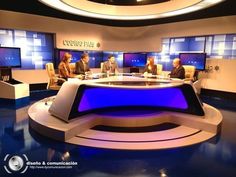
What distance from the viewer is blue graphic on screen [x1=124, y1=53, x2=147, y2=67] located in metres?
9.21

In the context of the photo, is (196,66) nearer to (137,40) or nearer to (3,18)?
(137,40)

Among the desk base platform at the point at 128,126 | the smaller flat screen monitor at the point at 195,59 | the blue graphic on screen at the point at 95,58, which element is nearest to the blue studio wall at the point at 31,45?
the blue graphic on screen at the point at 95,58

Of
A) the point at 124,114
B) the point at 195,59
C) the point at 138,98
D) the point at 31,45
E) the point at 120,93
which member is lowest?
the point at 124,114

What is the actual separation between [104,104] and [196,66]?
4531mm

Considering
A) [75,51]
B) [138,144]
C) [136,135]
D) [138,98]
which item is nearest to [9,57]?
[75,51]

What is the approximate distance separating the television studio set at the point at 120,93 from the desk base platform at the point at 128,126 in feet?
0.06

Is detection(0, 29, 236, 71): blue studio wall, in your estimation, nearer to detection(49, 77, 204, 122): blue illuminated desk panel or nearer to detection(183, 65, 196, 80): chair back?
detection(183, 65, 196, 80): chair back

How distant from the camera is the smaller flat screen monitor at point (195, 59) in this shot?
719cm

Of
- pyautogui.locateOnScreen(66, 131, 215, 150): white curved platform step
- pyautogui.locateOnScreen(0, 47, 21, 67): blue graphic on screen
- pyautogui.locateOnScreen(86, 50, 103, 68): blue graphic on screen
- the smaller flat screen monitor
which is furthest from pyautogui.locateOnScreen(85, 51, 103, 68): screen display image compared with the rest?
pyautogui.locateOnScreen(66, 131, 215, 150): white curved platform step

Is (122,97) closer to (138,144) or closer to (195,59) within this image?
(138,144)

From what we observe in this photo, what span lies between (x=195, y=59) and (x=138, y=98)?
3.91m

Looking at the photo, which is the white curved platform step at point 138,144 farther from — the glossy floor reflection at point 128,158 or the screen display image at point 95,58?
the screen display image at point 95,58

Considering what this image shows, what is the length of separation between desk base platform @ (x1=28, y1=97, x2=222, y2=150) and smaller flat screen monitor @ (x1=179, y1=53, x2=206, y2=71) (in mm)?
3299

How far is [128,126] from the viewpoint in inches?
150
